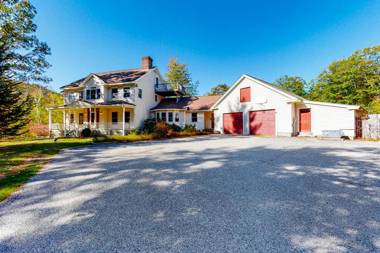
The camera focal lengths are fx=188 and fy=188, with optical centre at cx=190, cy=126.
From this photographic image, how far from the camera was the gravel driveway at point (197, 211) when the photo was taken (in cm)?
244

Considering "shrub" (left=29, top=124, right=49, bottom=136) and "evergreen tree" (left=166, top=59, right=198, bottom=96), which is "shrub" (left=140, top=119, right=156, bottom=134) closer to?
"shrub" (left=29, top=124, right=49, bottom=136)

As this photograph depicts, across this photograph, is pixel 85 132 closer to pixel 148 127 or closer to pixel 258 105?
pixel 148 127

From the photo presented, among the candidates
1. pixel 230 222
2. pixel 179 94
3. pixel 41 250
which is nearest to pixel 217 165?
pixel 230 222

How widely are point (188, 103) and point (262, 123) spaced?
10261 mm

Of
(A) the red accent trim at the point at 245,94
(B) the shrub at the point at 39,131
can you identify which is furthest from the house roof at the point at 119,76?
(A) the red accent trim at the point at 245,94

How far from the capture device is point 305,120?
17.4 metres

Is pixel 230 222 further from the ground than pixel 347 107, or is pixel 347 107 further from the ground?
pixel 347 107

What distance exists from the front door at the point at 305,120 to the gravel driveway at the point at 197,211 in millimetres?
12664

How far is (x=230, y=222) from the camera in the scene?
292cm

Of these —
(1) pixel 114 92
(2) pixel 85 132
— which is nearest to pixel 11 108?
(2) pixel 85 132

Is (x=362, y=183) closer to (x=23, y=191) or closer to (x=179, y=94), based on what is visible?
(x=23, y=191)

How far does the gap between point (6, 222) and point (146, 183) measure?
255cm

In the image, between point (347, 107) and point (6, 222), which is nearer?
point (6, 222)

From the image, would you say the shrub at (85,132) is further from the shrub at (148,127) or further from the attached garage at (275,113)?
the attached garage at (275,113)
